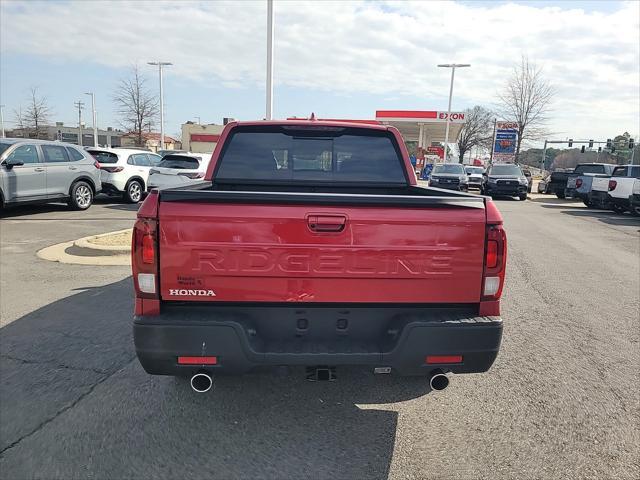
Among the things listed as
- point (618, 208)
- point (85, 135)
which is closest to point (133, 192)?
point (618, 208)

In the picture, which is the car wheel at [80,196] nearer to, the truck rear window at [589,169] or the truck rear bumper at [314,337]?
the truck rear bumper at [314,337]

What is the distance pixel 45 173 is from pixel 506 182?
2088 cm

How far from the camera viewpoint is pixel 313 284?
107 inches

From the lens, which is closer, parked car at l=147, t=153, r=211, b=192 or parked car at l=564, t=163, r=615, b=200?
parked car at l=147, t=153, r=211, b=192

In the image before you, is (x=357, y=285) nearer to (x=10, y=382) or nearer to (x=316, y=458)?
(x=316, y=458)

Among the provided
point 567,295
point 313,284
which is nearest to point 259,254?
point 313,284

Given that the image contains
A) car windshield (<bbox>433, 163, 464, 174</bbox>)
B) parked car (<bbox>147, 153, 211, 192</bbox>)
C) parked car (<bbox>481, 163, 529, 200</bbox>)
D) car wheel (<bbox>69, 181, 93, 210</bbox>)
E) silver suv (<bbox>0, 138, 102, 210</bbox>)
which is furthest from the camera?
car windshield (<bbox>433, 163, 464, 174</bbox>)

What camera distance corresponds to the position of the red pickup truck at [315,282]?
2608mm

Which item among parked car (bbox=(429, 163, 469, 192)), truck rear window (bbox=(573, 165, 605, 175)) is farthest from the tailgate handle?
truck rear window (bbox=(573, 165, 605, 175))

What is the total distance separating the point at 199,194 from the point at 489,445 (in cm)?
240

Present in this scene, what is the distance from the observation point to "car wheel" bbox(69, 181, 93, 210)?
12.8 metres

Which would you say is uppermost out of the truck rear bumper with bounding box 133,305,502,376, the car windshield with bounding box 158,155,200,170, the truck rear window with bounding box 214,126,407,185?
the truck rear window with bounding box 214,126,407,185

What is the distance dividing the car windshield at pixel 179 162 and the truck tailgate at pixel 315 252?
463 inches

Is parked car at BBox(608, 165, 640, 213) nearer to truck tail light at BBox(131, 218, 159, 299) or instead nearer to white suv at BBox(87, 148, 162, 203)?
white suv at BBox(87, 148, 162, 203)
